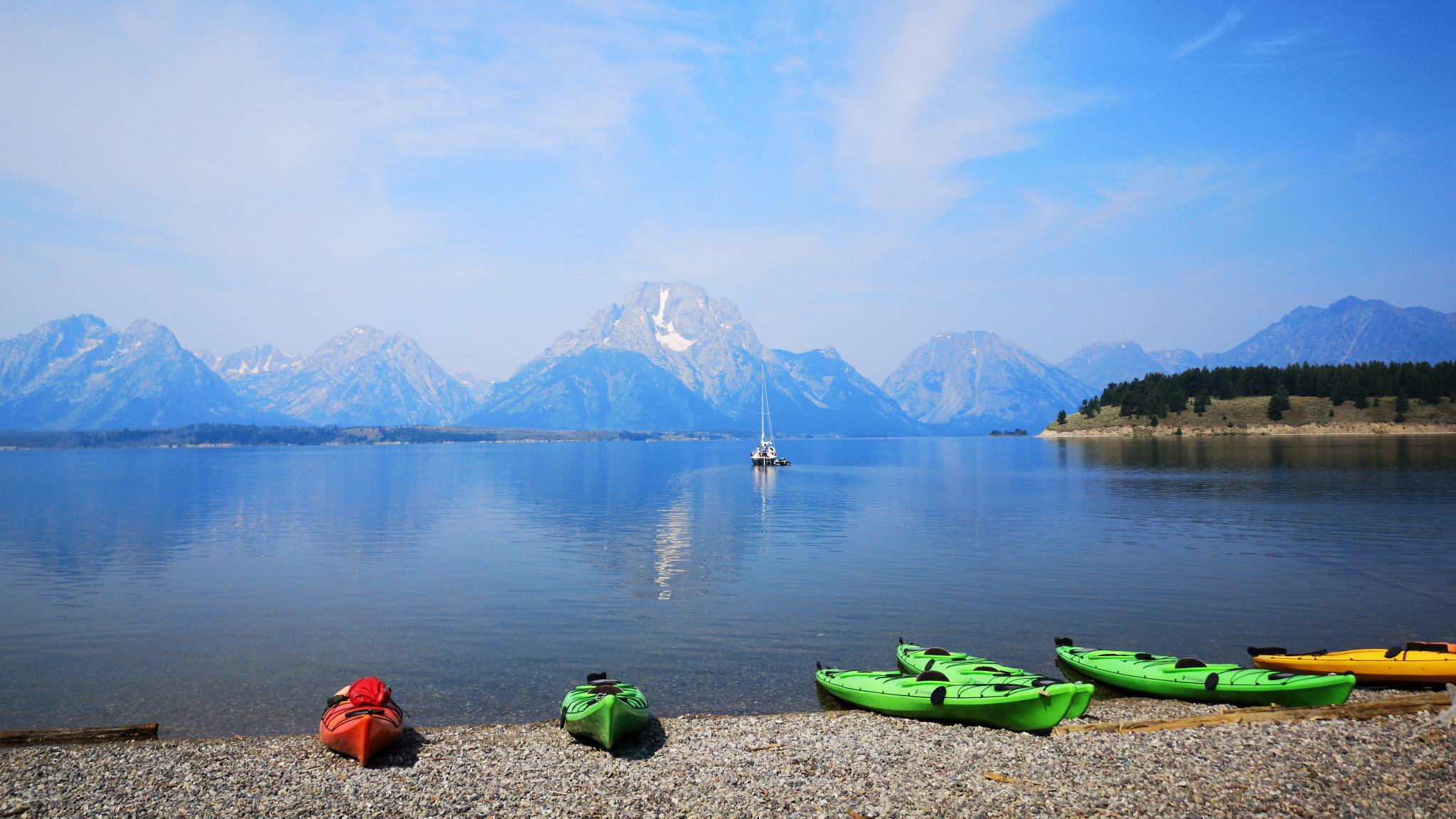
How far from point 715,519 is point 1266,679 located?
55.6m

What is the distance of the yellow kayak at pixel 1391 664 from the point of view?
21.9m

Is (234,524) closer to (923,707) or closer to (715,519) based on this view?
(715,519)

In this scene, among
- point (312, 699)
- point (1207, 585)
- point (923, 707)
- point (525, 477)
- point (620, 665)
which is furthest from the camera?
point (525, 477)

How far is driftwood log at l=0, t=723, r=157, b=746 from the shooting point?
59.9 feet

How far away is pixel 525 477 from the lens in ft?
468

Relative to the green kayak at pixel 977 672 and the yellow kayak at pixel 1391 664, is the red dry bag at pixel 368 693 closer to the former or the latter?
the green kayak at pixel 977 672

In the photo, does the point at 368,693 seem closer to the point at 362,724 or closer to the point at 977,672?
the point at 362,724

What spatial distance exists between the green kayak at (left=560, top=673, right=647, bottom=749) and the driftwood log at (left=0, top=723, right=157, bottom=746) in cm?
1079

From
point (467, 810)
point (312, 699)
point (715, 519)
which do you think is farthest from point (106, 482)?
point (467, 810)

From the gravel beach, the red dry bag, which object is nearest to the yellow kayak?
the gravel beach

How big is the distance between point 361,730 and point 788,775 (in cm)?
1019

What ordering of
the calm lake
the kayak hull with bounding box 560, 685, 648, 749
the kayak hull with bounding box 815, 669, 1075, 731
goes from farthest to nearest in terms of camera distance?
the calm lake → the kayak hull with bounding box 815, 669, 1075, 731 → the kayak hull with bounding box 560, 685, 648, 749

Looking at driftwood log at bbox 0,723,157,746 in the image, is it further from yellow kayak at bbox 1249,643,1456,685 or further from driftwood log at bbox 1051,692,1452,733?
yellow kayak at bbox 1249,643,1456,685

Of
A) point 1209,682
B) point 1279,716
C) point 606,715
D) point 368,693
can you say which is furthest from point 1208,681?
point 368,693
